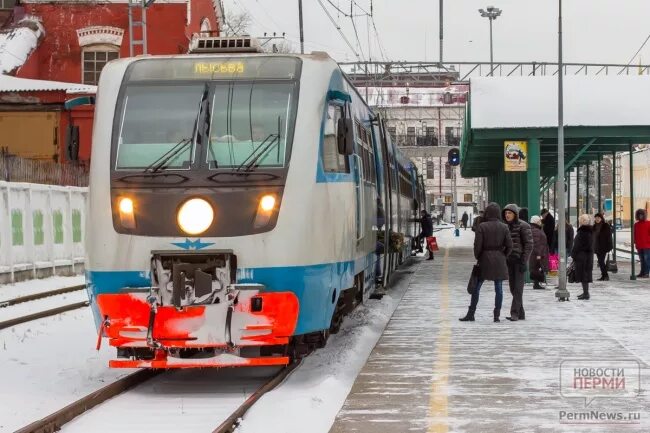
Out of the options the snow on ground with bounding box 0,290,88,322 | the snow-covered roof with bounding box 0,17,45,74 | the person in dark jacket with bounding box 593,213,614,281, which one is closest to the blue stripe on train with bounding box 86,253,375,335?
the snow on ground with bounding box 0,290,88,322

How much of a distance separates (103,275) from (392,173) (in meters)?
10.4

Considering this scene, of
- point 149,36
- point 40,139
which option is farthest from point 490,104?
point 149,36

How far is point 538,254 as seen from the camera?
70.4ft

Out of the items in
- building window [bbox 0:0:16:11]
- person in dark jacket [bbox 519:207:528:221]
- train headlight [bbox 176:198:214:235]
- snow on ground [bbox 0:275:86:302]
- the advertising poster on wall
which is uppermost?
building window [bbox 0:0:16:11]

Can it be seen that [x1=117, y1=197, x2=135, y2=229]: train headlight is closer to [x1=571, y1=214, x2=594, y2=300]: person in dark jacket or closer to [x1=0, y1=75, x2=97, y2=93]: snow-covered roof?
[x1=571, y1=214, x2=594, y2=300]: person in dark jacket

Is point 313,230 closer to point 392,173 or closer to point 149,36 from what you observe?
point 392,173

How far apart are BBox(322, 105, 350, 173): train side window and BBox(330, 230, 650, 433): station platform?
2.02 meters

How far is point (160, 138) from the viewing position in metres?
10.7

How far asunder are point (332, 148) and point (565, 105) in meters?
13.6

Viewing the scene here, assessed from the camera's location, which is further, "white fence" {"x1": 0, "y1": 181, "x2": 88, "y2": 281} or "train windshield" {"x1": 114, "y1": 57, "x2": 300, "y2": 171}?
"white fence" {"x1": 0, "y1": 181, "x2": 88, "y2": 281}

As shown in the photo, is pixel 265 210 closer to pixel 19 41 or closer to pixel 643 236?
pixel 643 236

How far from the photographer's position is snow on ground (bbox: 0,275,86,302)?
74.1 ft

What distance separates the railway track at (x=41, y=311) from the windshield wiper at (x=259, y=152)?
6868 millimetres

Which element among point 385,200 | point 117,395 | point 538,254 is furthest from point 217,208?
point 538,254
